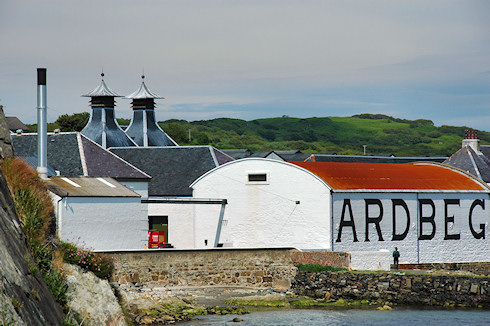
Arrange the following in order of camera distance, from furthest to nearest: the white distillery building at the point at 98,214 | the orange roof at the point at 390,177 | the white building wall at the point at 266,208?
the orange roof at the point at 390,177
the white building wall at the point at 266,208
the white distillery building at the point at 98,214

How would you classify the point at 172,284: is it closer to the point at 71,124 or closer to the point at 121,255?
the point at 121,255

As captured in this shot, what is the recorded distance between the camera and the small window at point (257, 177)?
41.3 meters

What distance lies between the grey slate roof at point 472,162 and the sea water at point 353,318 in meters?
27.1

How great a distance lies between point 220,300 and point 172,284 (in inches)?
90.7

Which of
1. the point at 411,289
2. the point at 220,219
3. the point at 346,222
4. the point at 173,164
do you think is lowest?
the point at 411,289

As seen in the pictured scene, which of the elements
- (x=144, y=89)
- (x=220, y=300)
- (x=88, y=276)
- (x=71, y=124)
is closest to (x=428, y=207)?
(x=220, y=300)

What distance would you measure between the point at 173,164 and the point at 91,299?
32970mm

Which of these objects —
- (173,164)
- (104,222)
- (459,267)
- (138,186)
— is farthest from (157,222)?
(459,267)

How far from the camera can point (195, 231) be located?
144 feet

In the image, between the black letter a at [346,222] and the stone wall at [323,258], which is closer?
the stone wall at [323,258]

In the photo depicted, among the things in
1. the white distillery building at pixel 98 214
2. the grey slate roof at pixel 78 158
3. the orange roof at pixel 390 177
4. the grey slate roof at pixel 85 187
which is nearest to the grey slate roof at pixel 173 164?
the grey slate roof at pixel 78 158

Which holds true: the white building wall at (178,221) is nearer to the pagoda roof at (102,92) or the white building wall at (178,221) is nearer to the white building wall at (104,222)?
the white building wall at (104,222)

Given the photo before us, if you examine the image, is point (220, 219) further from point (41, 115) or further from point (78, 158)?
point (41, 115)

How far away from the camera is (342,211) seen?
129ft
